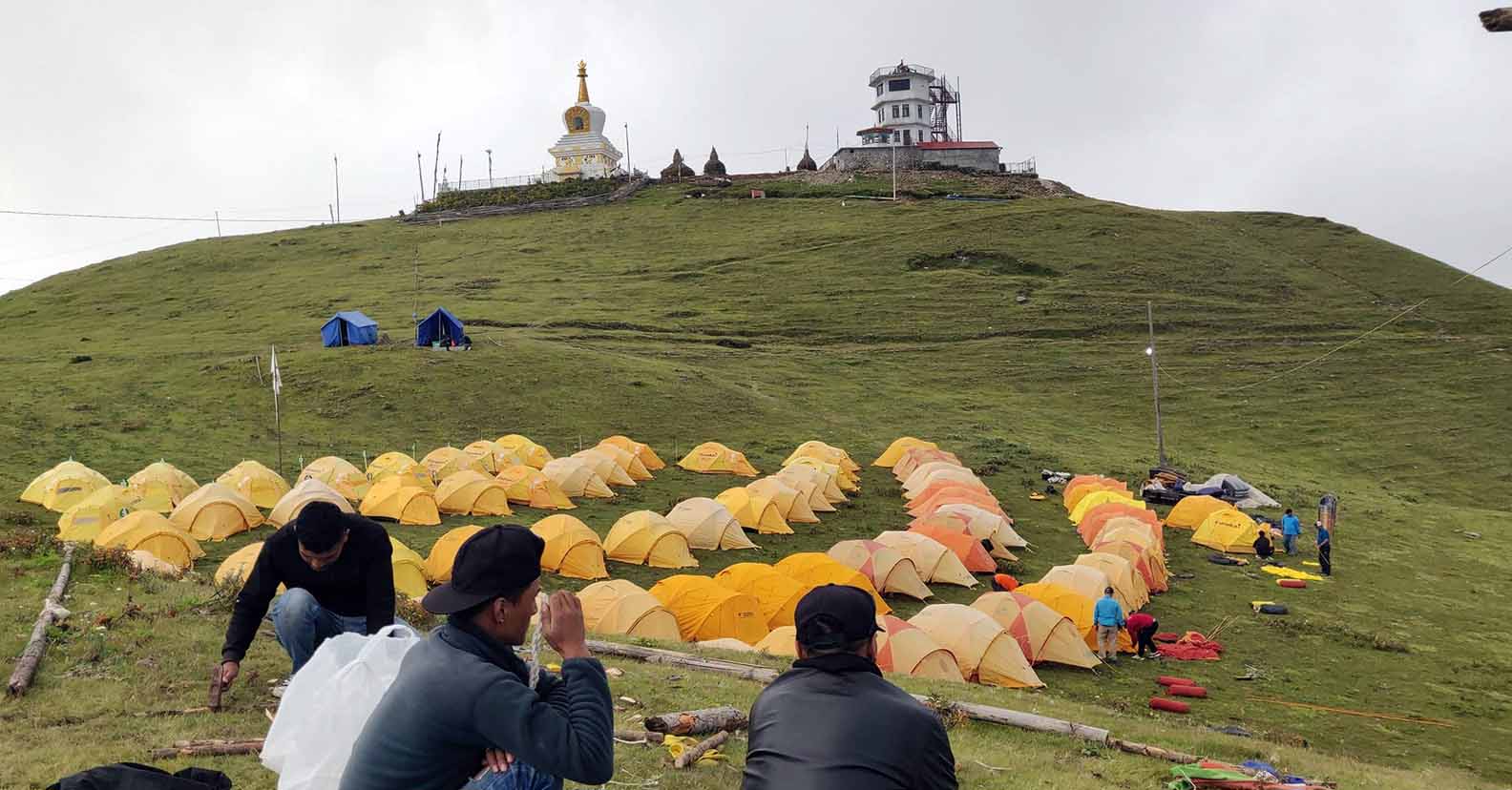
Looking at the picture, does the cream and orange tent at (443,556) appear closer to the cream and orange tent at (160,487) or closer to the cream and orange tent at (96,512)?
the cream and orange tent at (96,512)

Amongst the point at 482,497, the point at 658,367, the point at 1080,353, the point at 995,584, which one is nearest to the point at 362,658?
the point at 995,584

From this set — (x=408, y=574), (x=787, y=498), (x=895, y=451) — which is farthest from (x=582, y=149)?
(x=408, y=574)

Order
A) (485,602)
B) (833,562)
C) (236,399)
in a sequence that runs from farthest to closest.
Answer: (236,399) → (833,562) → (485,602)

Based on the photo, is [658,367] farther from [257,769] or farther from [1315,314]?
[1315,314]

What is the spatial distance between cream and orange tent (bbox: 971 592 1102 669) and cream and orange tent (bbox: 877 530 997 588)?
4.56m

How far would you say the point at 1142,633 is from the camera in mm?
19688

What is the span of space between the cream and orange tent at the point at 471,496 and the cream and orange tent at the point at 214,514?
189 inches

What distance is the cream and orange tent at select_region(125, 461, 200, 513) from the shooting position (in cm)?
2433

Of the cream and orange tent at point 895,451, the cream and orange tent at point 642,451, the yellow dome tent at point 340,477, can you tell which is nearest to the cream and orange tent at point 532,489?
the yellow dome tent at point 340,477

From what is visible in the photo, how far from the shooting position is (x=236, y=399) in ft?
134

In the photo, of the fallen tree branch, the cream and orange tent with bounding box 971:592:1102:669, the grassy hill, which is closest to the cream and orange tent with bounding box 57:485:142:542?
the grassy hill

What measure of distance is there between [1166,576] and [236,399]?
119ft

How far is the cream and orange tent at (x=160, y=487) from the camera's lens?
24.3m

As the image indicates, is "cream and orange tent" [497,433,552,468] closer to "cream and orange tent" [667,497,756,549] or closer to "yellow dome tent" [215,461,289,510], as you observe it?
"cream and orange tent" [667,497,756,549]
